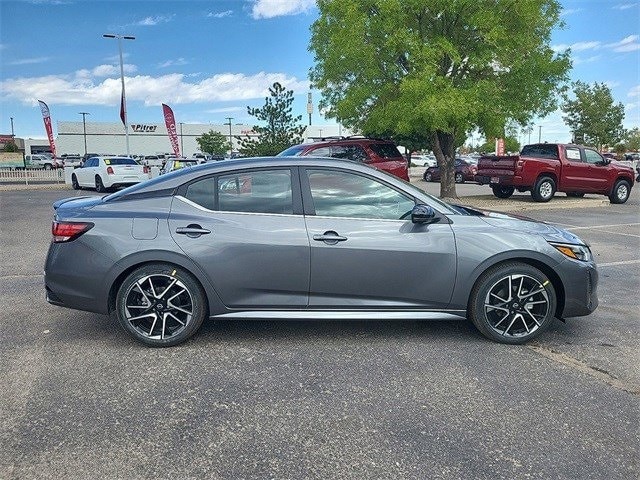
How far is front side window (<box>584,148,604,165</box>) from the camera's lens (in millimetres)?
15906

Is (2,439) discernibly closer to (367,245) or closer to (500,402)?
(367,245)

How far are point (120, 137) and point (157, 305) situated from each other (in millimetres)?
88925

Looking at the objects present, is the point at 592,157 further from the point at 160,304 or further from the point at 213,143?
the point at 213,143

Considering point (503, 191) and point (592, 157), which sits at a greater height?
point (592, 157)

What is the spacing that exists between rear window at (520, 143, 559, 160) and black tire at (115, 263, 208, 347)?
1432cm

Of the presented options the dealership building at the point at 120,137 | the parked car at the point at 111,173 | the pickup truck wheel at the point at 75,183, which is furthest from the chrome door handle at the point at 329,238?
the dealership building at the point at 120,137

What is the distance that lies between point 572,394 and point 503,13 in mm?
12943

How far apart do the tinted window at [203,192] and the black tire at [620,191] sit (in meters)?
16.2

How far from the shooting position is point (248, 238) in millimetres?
3889

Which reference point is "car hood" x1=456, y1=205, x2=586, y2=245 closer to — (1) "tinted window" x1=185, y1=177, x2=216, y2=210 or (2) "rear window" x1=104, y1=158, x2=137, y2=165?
(1) "tinted window" x1=185, y1=177, x2=216, y2=210

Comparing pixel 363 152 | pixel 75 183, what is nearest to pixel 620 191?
pixel 363 152

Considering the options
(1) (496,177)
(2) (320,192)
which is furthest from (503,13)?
(2) (320,192)

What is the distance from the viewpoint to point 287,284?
3.94 metres

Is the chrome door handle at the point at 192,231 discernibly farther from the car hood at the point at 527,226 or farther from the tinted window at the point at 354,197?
the car hood at the point at 527,226
